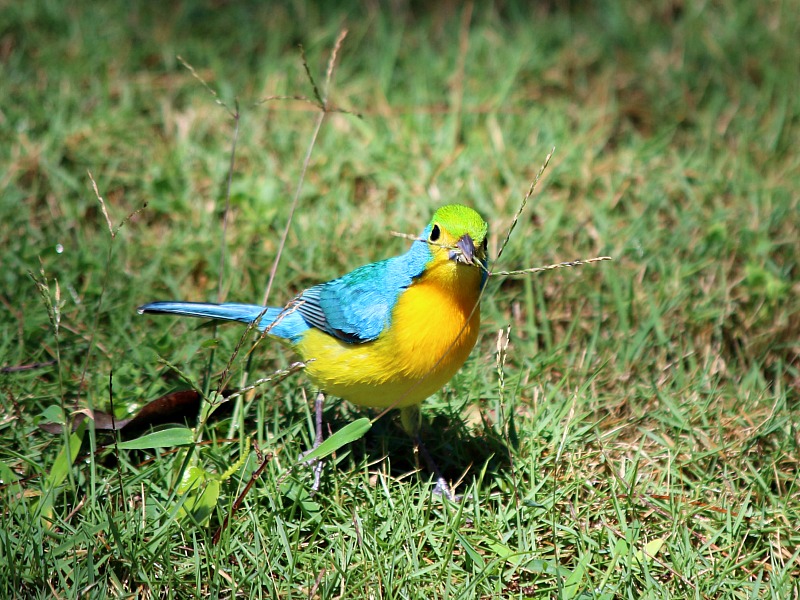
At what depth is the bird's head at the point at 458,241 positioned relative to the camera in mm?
3096

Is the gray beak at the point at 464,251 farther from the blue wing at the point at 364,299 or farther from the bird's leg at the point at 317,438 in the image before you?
the bird's leg at the point at 317,438

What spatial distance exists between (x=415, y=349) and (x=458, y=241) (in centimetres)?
45

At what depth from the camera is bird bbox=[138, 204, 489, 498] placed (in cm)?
318

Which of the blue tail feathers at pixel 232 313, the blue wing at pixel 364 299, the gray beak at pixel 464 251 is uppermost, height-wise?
the gray beak at pixel 464 251

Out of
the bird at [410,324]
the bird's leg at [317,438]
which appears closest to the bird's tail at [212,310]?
the bird at [410,324]

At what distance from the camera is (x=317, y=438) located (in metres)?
3.55

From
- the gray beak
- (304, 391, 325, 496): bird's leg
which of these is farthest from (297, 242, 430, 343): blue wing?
(304, 391, 325, 496): bird's leg

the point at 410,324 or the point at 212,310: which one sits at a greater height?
the point at 410,324

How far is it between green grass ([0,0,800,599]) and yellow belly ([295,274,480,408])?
0.40m

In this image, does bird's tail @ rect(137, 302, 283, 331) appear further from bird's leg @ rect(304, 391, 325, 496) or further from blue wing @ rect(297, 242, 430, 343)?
bird's leg @ rect(304, 391, 325, 496)

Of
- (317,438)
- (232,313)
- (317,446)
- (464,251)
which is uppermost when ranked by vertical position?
(464,251)

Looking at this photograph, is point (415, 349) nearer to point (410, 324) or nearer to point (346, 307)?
point (410, 324)

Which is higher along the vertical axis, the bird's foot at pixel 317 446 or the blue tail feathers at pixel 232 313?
the blue tail feathers at pixel 232 313

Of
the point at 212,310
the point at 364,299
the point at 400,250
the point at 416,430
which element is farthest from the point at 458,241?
the point at 400,250
